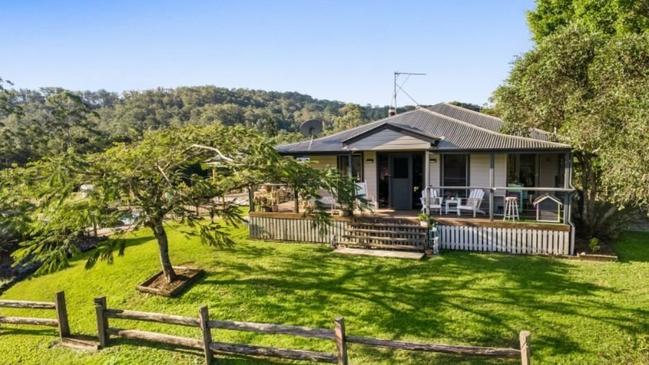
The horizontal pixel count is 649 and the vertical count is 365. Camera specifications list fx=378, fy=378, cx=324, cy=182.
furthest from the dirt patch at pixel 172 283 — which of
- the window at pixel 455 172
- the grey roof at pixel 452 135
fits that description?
the window at pixel 455 172

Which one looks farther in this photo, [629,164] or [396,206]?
[396,206]

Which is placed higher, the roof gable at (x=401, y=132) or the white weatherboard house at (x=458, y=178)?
the roof gable at (x=401, y=132)

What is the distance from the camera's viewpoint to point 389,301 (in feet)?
28.8

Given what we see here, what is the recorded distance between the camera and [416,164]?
14742 mm

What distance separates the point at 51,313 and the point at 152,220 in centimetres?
409

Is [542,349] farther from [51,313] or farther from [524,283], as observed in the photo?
[51,313]

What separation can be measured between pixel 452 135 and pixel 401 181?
2.56m

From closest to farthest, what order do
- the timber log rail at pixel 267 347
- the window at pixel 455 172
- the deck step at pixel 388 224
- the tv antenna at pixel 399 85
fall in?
the timber log rail at pixel 267 347 → the deck step at pixel 388 224 → the window at pixel 455 172 → the tv antenna at pixel 399 85

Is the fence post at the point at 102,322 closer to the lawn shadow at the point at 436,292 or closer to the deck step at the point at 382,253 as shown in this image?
the lawn shadow at the point at 436,292

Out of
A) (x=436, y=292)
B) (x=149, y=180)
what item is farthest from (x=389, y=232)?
(x=149, y=180)

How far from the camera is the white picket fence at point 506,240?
Result: 11.0 m

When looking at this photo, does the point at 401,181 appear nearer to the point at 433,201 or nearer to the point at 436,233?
the point at 433,201

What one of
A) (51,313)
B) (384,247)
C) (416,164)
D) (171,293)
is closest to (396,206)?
(416,164)

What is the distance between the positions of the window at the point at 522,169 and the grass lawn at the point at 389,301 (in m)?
3.78
